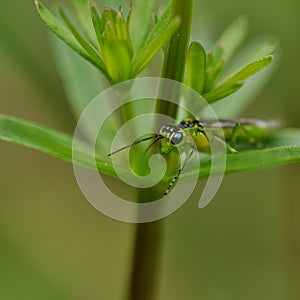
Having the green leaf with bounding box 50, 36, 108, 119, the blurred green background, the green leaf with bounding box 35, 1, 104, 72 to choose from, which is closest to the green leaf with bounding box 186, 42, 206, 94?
the green leaf with bounding box 35, 1, 104, 72

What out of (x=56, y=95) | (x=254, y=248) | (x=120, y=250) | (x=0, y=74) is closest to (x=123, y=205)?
(x=120, y=250)

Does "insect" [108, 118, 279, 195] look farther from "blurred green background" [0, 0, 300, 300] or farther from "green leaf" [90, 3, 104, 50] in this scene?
"blurred green background" [0, 0, 300, 300]

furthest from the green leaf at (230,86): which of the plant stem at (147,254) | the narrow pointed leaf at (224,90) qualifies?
the plant stem at (147,254)

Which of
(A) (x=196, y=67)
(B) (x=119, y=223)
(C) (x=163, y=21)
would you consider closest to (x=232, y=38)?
(A) (x=196, y=67)

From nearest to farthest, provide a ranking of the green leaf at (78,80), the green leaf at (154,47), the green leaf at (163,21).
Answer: the green leaf at (154,47), the green leaf at (163,21), the green leaf at (78,80)

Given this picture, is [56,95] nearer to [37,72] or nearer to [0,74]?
[37,72]

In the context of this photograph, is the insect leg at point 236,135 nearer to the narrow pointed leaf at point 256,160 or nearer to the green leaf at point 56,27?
the narrow pointed leaf at point 256,160
